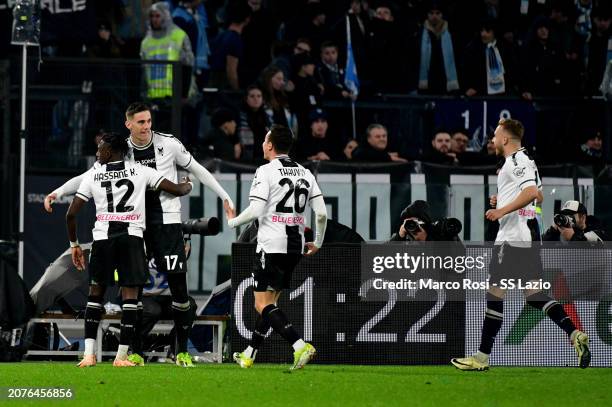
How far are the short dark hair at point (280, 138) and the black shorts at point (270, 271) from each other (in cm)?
91

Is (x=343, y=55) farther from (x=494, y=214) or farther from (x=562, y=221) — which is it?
(x=494, y=214)

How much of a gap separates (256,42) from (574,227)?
7.09 m

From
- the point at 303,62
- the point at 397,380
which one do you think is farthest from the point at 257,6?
the point at 397,380

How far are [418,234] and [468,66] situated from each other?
6.23 metres

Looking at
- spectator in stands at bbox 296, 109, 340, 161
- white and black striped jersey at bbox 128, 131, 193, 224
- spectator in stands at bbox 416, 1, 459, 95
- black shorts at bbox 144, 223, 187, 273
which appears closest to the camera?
black shorts at bbox 144, 223, 187, 273

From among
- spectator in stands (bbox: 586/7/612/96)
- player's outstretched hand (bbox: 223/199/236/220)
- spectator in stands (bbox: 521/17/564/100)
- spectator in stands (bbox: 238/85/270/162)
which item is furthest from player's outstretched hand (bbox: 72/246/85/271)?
spectator in stands (bbox: 586/7/612/96)

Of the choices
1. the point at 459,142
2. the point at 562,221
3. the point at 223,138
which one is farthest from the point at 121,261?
the point at 459,142

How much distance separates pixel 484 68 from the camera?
→ 19375mm

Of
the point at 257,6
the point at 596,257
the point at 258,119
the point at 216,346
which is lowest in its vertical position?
the point at 216,346

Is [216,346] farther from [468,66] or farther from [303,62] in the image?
[468,66]

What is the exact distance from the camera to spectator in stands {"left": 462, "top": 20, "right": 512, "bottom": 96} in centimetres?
1931

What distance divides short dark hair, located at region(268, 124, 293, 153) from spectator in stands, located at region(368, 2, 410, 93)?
757 cm

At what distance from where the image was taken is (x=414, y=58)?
63.4 feet

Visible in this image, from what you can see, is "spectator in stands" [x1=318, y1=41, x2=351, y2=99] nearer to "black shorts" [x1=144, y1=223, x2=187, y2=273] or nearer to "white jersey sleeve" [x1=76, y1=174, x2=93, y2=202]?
"black shorts" [x1=144, y1=223, x2=187, y2=273]
